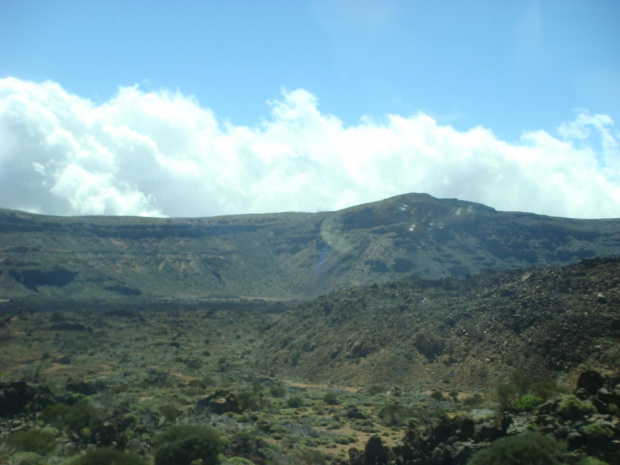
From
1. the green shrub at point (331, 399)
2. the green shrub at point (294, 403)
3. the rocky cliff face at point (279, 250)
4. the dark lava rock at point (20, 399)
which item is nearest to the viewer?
the dark lava rock at point (20, 399)

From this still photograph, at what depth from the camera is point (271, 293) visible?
134 m

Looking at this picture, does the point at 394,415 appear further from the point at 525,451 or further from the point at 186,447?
the point at 525,451

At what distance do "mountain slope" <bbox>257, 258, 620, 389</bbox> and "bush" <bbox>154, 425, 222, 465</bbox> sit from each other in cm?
1949

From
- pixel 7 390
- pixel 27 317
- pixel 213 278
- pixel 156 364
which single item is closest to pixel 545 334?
pixel 7 390

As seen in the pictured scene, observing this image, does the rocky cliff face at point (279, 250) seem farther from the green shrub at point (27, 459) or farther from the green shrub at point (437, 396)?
the green shrub at point (27, 459)

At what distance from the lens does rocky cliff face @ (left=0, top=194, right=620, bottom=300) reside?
11981 centimetres

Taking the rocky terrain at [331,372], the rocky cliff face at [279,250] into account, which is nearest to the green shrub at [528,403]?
the rocky terrain at [331,372]

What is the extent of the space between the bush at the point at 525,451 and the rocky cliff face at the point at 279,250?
10514 cm

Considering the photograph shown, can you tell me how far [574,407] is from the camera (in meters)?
13.2

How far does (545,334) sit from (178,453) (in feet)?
82.5

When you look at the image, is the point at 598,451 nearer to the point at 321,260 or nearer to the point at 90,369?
the point at 90,369

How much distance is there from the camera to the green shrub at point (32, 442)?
15078 mm

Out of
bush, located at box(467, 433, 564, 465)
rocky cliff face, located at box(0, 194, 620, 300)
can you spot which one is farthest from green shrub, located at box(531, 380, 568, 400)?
rocky cliff face, located at box(0, 194, 620, 300)

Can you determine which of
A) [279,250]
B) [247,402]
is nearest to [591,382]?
[247,402]
